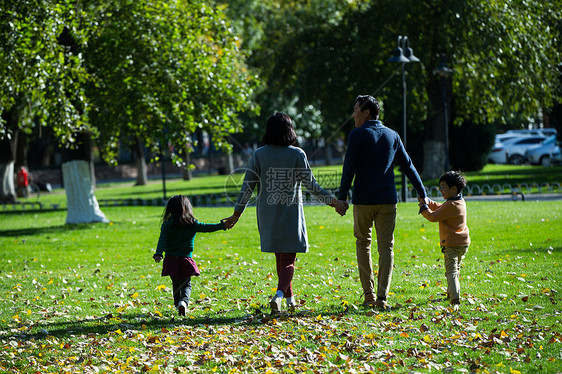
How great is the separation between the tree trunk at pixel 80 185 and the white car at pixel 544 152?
2483cm

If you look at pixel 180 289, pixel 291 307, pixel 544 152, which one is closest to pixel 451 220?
pixel 291 307

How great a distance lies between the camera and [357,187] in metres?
7.05

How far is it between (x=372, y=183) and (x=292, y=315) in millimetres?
1465

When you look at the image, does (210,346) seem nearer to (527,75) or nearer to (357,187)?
(357,187)

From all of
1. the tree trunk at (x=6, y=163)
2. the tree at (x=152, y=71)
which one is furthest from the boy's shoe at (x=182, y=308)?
the tree trunk at (x=6, y=163)

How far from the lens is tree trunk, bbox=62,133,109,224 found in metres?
18.7

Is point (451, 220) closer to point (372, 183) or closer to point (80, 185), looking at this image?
point (372, 183)

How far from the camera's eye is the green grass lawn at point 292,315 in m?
5.47

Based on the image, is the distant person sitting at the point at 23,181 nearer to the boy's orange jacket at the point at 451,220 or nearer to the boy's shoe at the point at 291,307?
the boy's shoe at the point at 291,307

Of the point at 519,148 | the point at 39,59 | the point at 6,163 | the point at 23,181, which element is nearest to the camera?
the point at 39,59

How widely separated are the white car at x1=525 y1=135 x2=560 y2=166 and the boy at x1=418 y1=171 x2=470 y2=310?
102ft

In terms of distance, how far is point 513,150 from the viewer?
4059 centimetres

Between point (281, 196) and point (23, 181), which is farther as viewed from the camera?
point (23, 181)

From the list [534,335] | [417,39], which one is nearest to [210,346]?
[534,335]
